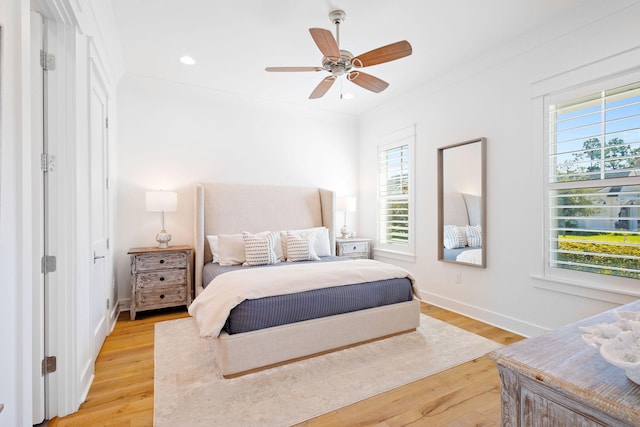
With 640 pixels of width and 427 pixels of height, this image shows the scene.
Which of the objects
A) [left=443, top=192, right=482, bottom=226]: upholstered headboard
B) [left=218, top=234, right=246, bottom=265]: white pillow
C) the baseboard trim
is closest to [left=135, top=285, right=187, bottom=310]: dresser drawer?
[left=218, top=234, right=246, bottom=265]: white pillow

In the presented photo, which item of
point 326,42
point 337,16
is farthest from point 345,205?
point 326,42

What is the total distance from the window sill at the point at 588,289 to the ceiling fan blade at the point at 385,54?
7.71ft

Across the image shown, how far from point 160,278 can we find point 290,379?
2.16 meters

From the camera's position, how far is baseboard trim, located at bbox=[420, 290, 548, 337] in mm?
3006

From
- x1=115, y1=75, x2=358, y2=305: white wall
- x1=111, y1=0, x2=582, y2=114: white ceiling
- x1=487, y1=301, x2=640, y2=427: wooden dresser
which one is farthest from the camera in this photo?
x1=115, y1=75, x2=358, y2=305: white wall

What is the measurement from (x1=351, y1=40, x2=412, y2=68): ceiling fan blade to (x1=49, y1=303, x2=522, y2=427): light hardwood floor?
8.05 feet

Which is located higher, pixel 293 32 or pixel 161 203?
pixel 293 32

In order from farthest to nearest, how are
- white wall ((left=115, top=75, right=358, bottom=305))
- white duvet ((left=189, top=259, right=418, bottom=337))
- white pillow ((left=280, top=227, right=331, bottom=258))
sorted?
1. white pillow ((left=280, top=227, right=331, bottom=258))
2. white wall ((left=115, top=75, right=358, bottom=305))
3. white duvet ((left=189, top=259, right=418, bottom=337))

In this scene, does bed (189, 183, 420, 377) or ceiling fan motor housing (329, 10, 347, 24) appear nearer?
bed (189, 183, 420, 377)

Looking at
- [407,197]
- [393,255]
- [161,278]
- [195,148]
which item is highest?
[195,148]

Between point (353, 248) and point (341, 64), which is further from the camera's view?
point (353, 248)

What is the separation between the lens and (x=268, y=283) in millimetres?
2451

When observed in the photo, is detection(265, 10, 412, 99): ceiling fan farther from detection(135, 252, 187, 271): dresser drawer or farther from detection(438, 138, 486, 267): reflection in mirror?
detection(135, 252, 187, 271): dresser drawer

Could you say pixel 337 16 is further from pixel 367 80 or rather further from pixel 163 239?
pixel 163 239
